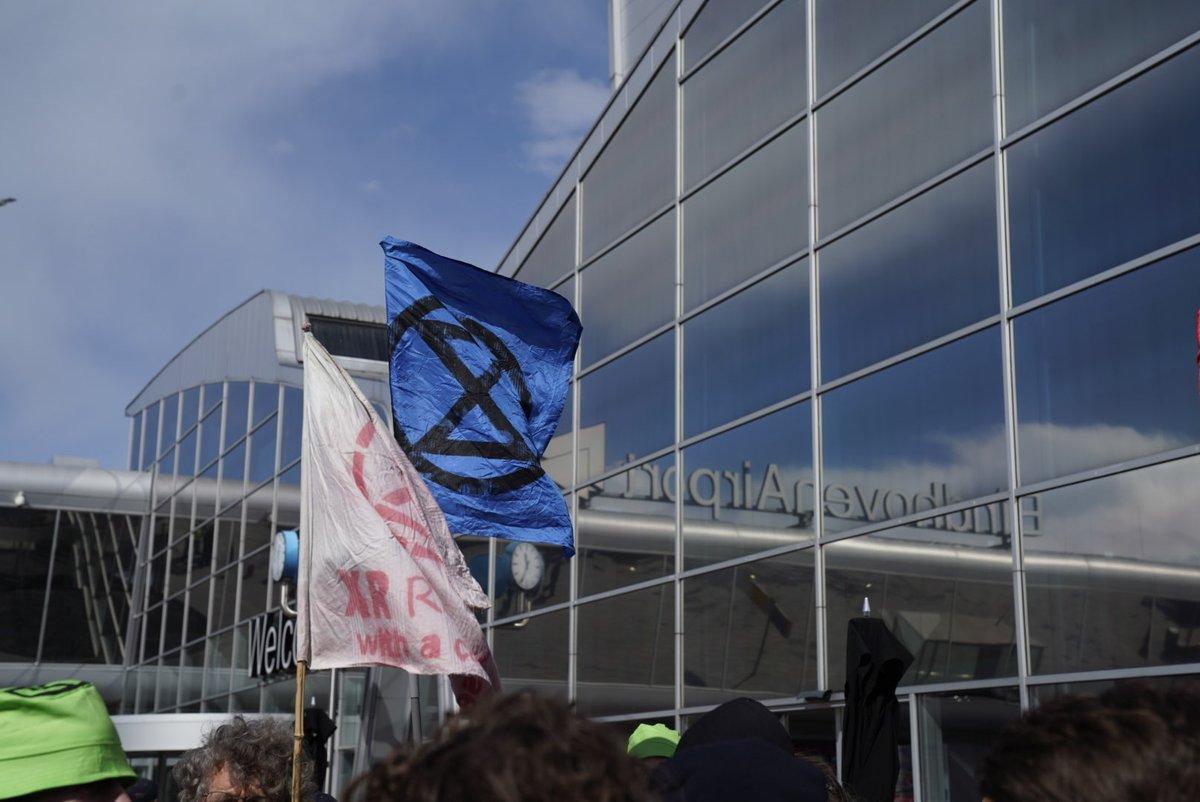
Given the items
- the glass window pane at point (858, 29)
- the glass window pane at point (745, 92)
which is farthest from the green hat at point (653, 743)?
the glass window pane at point (745, 92)

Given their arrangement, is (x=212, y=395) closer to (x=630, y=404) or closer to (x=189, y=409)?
(x=189, y=409)

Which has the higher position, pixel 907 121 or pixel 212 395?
pixel 212 395

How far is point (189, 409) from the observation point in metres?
32.2

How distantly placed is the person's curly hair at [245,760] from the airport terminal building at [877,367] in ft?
8.96

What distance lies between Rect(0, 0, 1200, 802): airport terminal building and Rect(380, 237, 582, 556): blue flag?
1.25 m

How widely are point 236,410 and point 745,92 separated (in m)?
17.9

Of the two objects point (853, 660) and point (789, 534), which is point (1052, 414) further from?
point (789, 534)

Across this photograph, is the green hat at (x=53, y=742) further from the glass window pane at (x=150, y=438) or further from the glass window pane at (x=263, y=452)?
the glass window pane at (x=150, y=438)

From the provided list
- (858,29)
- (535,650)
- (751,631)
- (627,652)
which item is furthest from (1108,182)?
(535,650)

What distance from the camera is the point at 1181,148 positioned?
8844mm

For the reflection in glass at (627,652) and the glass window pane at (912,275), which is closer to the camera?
the glass window pane at (912,275)

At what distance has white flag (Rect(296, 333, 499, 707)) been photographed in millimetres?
7102

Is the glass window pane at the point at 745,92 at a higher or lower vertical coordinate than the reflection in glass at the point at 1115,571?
higher

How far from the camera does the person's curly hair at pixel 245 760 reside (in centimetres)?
471
